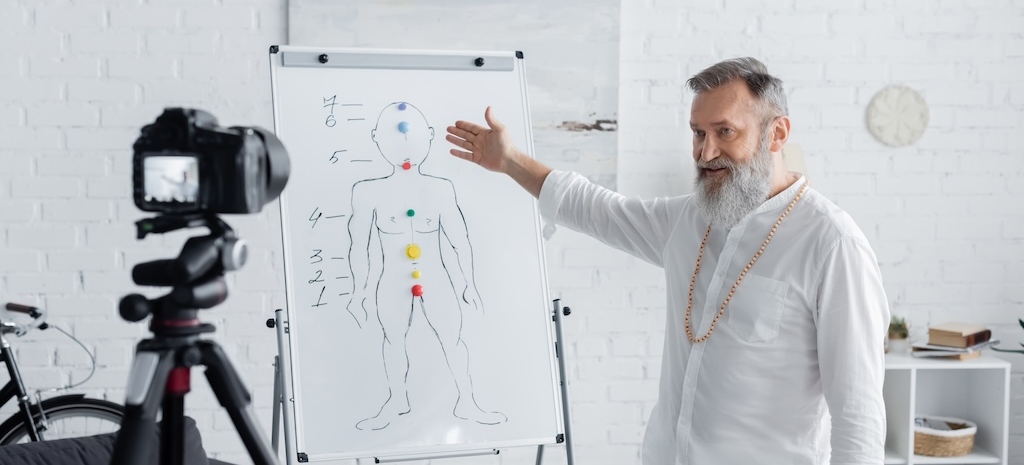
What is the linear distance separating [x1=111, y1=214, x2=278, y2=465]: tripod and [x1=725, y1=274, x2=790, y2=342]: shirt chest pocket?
3.23 feet

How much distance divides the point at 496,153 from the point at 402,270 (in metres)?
0.37

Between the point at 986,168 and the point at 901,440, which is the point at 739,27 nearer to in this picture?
the point at 986,168

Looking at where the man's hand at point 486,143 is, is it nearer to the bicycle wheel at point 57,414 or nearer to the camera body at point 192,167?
the camera body at point 192,167

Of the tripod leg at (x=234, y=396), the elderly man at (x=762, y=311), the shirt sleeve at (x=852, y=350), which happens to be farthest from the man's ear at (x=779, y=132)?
the tripod leg at (x=234, y=396)

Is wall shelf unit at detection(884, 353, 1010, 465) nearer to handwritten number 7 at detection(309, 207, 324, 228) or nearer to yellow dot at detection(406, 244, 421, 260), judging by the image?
yellow dot at detection(406, 244, 421, 260)

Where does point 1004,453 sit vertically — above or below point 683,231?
below

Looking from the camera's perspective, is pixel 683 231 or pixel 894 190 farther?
pixel 894 190

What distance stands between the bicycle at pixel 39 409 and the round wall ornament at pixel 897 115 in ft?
8.61

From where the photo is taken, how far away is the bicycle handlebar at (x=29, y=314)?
8.54ft

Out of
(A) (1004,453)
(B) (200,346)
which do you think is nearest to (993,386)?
(A) (1004,453)

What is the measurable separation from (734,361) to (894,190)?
1.63 m

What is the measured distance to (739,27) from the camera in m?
2.98

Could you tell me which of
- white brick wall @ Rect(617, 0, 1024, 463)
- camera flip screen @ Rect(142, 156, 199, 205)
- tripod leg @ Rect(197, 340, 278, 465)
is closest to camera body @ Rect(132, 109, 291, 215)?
camera flip screen @ Rect(142, 156, 199, 205)

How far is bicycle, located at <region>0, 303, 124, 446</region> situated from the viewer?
2641 mm
